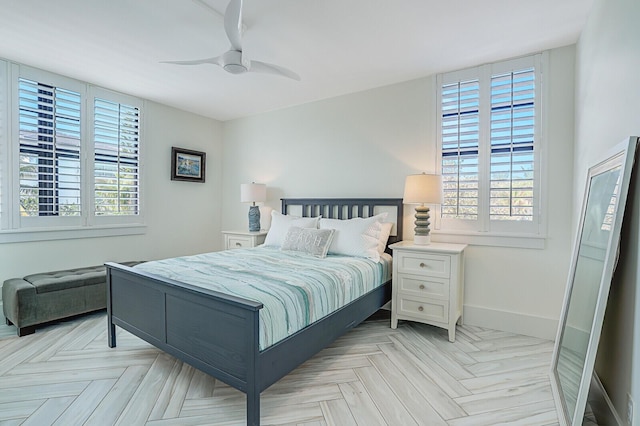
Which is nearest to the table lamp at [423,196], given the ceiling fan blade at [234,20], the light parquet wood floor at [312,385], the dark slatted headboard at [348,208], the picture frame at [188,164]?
the dark slatted headboard at [348,208]

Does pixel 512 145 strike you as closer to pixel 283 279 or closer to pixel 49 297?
pixel 283 279

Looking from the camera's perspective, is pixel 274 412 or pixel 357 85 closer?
pixel 274 412

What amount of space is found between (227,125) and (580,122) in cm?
473

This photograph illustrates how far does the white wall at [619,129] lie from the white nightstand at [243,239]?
142 inches

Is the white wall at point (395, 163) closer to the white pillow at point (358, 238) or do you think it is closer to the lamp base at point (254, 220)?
the lamp base at point (254, 220)

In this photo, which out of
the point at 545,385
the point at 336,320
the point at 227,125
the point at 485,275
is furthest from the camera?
the point at 227,125

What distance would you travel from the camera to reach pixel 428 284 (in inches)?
114

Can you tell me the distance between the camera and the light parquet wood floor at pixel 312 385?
1.82 m

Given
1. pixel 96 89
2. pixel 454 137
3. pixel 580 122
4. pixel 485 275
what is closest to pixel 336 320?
pixel 485 275

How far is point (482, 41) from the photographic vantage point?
270 cm

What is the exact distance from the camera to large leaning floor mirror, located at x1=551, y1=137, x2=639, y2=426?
1467 millimetres

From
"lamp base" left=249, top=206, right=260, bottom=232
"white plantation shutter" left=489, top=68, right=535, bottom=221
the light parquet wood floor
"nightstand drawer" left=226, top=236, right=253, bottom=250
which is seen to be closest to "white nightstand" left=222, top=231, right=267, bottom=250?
"nightstand drawer" left=226, top=236, right=253, bottom=250

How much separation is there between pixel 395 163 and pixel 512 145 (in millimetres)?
1172

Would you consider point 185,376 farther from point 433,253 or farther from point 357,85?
point 357,85
